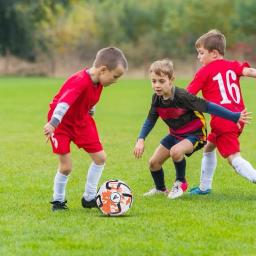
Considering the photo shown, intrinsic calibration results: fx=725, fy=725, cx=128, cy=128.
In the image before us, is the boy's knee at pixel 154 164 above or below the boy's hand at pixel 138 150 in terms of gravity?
below

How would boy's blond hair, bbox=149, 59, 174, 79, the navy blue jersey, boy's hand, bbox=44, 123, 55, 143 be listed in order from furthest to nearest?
the navy blue jersey → boy's blond hair, bbox=149, 59, 174, 79 → boy's hand, bbox=44, 123, 55, 143

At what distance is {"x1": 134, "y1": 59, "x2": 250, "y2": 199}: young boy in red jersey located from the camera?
312 inches

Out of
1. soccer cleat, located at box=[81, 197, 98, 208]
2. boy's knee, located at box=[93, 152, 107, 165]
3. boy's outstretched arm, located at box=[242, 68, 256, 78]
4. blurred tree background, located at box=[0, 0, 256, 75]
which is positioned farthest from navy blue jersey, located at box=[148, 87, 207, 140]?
blurred tree background, located at box=[0, 0, 256, 75]

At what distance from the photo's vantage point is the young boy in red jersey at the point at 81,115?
23.6 ft

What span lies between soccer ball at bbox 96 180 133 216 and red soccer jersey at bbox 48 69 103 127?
2.40 ft

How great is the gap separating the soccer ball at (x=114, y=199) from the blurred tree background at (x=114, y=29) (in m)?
50.0

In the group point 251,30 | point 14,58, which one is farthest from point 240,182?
point 251,30

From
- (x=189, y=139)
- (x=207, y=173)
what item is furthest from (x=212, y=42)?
(x=207, y=173)

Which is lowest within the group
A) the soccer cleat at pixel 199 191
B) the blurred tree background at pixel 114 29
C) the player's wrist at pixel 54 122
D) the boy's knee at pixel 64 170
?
the blurred tree background at pixel 114 29

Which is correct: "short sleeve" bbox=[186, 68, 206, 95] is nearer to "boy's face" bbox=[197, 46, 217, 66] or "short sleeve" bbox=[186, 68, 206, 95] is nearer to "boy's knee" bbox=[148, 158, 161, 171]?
"boy's face" bbox=[197, 46, 217, 66]

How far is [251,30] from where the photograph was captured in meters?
67.1

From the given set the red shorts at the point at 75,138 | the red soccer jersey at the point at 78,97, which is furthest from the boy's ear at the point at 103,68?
the red shorts at the point at 75,138

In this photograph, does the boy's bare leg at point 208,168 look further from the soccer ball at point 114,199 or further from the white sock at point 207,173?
the soccer ball at point 114,199

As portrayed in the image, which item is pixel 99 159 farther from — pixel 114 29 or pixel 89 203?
pixel 114 29
